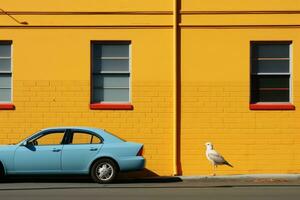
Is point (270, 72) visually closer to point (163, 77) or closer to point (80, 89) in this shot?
point (163, 77)

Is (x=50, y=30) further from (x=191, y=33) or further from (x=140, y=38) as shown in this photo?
(x=191, y=33)

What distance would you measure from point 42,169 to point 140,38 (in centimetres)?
467

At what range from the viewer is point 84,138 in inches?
632

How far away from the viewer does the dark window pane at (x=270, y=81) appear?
17.9 m

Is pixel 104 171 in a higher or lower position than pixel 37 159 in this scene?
A: lower

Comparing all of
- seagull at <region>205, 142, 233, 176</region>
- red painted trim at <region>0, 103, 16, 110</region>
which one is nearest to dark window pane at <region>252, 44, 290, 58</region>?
seagull at <region>205, 142, 233, 176</region>

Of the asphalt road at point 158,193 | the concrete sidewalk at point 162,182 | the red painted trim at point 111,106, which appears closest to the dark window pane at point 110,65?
the red painted trim at point 111,106

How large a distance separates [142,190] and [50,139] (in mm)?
2861

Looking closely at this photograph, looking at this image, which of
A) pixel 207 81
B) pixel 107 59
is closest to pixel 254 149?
pixel 207 81

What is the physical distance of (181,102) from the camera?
696 inches

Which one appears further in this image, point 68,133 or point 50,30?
point 50,30

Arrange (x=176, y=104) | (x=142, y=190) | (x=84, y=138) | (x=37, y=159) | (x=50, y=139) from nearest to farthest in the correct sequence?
(x=142, y=190)
(x=37, y=159)
(x=50, y=139)
(x=84, y=138)
(x=176, y=104)

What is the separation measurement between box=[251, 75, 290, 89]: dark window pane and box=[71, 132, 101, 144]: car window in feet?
15.6

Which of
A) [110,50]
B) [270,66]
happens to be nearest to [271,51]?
[270,66]
